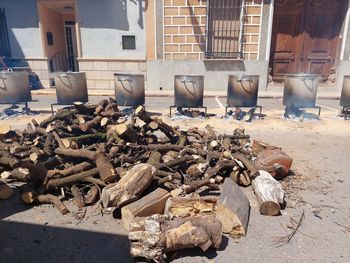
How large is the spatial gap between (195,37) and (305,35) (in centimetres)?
469

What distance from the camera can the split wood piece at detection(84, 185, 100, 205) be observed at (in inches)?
146

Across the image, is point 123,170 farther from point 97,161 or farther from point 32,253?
point 32,253

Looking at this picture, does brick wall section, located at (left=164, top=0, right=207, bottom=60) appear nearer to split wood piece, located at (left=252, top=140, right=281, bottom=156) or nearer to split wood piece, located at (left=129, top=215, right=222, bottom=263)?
split wood piece, located at (left=252, top=140, right=281, bottom=156)

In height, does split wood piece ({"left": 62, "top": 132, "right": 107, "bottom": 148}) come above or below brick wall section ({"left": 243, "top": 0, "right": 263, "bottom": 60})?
below

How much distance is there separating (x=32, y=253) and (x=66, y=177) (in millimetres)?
1196

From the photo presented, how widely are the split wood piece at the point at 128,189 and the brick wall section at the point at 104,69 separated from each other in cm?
1000

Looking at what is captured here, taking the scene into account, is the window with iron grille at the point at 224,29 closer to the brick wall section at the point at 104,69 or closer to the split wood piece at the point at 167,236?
the brick wall section at the point at 104,69

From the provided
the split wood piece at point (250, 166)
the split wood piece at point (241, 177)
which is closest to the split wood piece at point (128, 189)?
the split wood piece at point (241, 177)

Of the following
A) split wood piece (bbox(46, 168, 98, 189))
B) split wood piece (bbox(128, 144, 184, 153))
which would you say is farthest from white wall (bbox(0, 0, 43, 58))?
split wood piece (bbox(46, 168, 98, 189))

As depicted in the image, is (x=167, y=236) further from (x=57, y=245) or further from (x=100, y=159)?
(x=100, y=159)

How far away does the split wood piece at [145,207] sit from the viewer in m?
3.13

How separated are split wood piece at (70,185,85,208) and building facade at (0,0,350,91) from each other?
30.7 feet

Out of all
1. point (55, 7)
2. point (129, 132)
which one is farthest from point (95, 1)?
point (129, 132)

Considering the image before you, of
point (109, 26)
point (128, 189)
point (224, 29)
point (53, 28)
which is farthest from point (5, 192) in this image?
point (53, 28)
